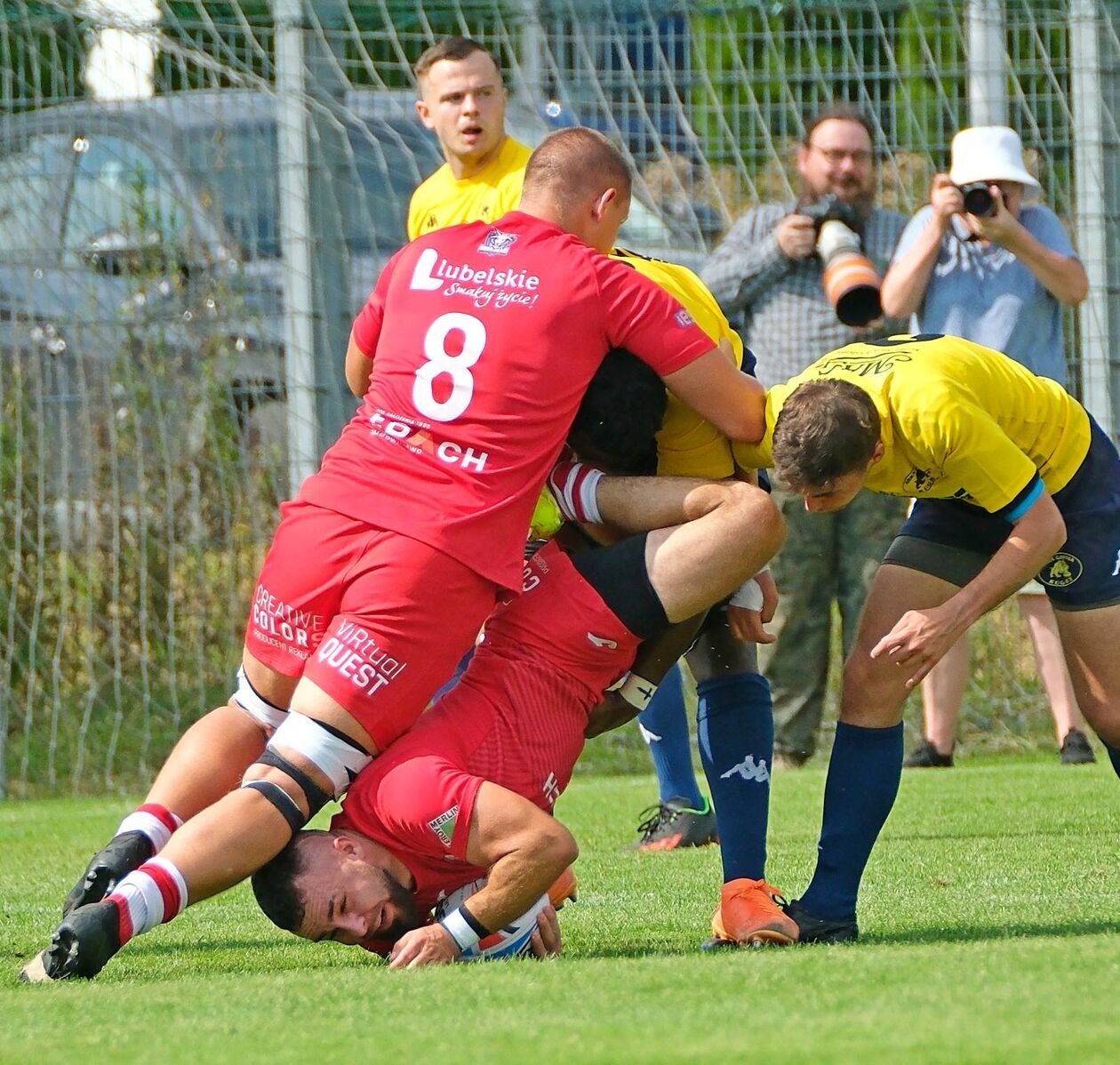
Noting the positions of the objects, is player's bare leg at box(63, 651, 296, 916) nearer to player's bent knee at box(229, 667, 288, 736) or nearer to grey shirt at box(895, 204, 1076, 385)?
player's bent knee at box(229, 667, 288, 736)

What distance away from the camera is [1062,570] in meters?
4.41

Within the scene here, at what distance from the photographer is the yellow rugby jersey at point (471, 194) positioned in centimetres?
629

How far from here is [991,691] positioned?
852 centimetres

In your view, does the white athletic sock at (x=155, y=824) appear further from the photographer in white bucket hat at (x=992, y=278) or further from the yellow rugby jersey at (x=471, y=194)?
the photographer in white bucket hat at (x=992, y=278)

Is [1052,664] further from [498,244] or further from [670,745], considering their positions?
[498,244]

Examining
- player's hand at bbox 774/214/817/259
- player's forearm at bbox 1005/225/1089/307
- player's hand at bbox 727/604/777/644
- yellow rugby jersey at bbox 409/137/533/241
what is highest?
→ yellow rugby jersey at bbox 409/137/533/241

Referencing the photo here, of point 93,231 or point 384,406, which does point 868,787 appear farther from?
point 93,231

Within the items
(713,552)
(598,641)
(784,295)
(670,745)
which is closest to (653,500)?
(713,552)

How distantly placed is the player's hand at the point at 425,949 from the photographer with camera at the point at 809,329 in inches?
146

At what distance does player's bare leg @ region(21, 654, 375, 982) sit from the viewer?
3.63 m

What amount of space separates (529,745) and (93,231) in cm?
531

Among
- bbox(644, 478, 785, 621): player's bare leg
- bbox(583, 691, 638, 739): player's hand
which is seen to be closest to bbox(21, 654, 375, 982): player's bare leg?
bbox(583, 691, 638, 739): player's hand

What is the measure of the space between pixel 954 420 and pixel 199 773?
5.93ft

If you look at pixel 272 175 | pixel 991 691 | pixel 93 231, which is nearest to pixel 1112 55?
pixel 991 691
